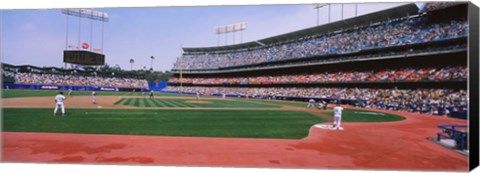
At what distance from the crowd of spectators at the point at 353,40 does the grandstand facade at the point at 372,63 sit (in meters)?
0.10

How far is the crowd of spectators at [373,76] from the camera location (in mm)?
21438

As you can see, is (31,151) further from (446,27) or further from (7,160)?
(446,27)

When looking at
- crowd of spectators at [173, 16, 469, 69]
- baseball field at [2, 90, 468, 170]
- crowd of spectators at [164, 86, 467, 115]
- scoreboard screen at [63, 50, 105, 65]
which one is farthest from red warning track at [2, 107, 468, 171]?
scoreboard screen at [63, 50, 105, 65]

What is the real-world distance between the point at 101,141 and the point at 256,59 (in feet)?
139

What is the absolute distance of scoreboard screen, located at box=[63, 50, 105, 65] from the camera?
40584 millimetres

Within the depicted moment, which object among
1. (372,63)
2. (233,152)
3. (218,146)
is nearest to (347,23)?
(372,63)

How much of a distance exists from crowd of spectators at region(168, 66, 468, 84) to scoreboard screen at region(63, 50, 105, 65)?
23.3 metres

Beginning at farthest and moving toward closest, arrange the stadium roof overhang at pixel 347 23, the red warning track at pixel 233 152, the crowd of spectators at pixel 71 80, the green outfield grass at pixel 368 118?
the crowd of spectators at pixel 71 80 < the stadium roof overhang at pixel 347 23 < the green outfield grass at pixel 368 118 < the red warning track at pixel 233 152

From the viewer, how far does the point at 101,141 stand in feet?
30.4

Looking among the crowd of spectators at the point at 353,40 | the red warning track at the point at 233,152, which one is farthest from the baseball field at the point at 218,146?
the crowd of spectators at the point at 353,40

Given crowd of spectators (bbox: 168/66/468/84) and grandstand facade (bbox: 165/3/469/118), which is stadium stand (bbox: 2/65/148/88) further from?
crowd of spectators (bbox: 168/66/468/84)

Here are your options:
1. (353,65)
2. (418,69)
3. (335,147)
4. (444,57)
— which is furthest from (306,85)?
(335,147)

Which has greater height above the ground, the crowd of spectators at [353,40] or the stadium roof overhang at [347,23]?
the stadium roof overhang at [347,23]

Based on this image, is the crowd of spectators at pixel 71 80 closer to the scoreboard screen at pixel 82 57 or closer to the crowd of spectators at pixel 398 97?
→ the scoreboard screen at pixel 82 57
